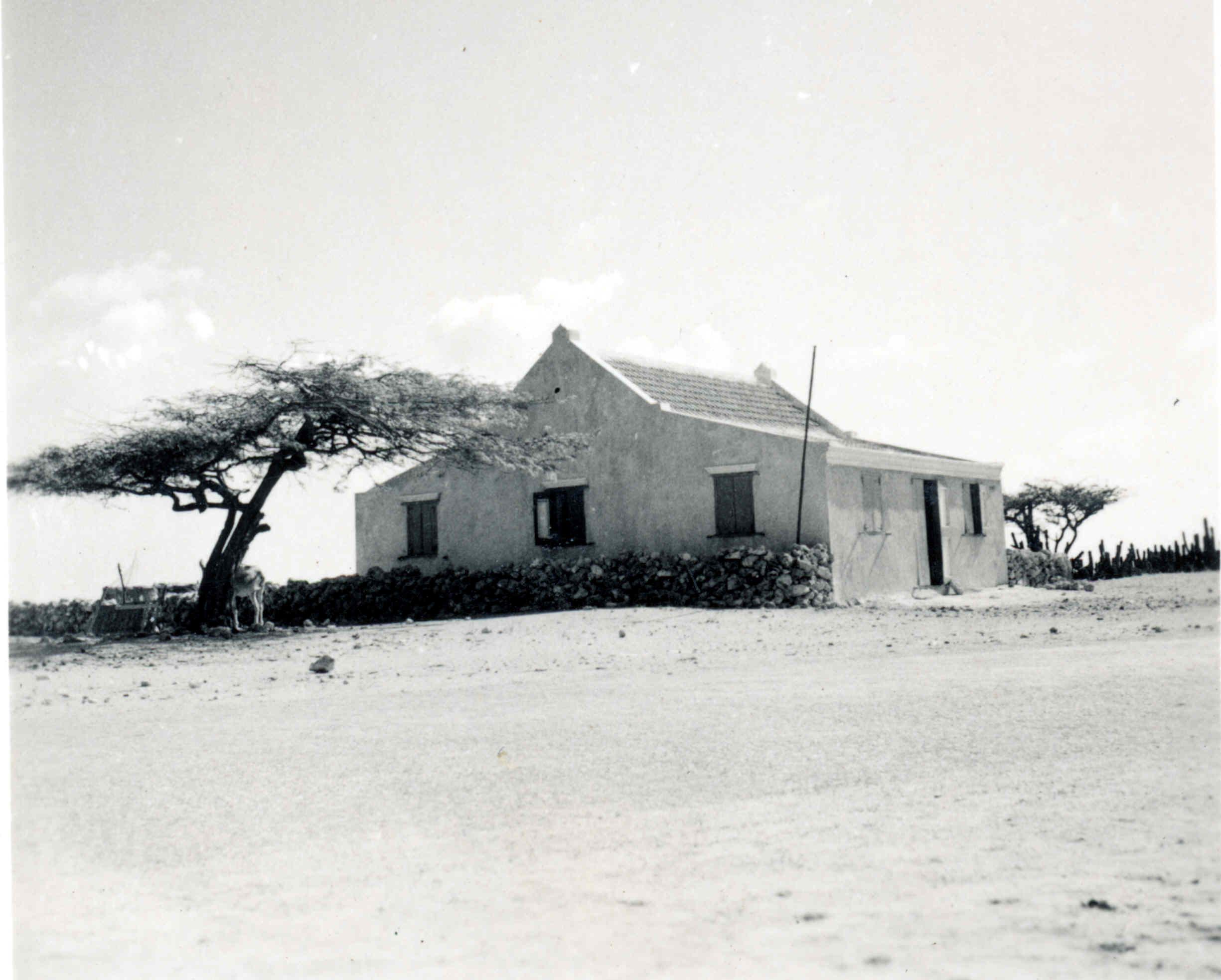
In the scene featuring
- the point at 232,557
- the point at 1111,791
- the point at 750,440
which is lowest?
the point at 1111,791

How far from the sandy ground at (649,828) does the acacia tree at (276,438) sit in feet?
25.5

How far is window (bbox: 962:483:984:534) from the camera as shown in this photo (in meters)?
19.3

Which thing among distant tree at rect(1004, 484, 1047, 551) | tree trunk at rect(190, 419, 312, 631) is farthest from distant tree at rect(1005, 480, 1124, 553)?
tree trunk at rect(190, 419, 312, 631)

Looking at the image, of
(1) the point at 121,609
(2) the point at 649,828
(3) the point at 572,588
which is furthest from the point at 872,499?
(2) the point at 649,828

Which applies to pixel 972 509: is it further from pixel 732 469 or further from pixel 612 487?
pixel 612 487

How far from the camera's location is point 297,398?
626 inches

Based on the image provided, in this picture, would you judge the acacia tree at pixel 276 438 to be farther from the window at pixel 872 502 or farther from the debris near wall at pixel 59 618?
the window at pixel 872 502

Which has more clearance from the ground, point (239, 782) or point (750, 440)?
point (750, 440)

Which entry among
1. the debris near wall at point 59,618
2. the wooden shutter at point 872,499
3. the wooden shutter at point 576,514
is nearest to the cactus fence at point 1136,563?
the wooden shutter at point 872,499

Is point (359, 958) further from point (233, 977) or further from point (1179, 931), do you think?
point (1179, 931)

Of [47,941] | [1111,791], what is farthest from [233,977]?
[1111,791]

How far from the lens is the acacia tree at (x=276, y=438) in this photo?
51.4 ft

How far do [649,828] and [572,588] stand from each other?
1327cm

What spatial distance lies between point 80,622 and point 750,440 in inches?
453
